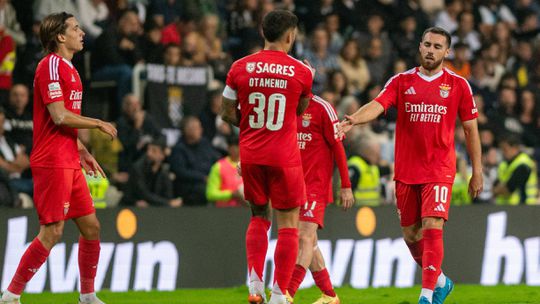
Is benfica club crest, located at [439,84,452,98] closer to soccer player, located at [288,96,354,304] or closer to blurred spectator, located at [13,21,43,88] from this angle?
soccer player, located at [288,96,354,304]

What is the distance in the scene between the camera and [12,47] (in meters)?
15.5

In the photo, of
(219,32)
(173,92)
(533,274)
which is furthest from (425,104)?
(219,32)

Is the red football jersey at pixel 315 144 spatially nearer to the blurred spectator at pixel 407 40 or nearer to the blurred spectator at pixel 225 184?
the blurred spectator at pixel 225 184

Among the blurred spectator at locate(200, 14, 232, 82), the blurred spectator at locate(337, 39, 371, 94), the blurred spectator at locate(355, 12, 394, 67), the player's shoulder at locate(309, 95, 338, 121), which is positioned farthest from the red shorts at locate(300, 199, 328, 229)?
the blurred spectator at locate(355, 12, 394, 67)

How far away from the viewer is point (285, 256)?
9188 millimetres

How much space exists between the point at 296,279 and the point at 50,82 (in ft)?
8.57

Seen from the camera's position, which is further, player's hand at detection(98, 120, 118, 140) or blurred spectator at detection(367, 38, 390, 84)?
blurred spectator at detection(367, 38, 390, 84)

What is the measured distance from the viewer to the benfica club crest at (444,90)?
10117 mm

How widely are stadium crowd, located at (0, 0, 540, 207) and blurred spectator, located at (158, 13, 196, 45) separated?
0.02 meters

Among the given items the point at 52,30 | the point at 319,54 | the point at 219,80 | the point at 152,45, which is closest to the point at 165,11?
the point at 152,45

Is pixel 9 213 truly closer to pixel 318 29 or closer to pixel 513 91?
pixel 318 29

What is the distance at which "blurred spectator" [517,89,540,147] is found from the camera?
1930 centimetres

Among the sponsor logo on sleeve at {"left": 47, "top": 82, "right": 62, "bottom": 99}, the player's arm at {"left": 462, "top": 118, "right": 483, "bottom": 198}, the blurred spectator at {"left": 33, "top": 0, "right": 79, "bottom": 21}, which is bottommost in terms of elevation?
the player's arm at {"left": 462, "top": 118, "right": 483, "bottom": 198}

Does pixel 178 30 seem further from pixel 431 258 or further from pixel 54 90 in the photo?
pixel 431 258
